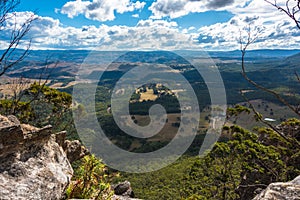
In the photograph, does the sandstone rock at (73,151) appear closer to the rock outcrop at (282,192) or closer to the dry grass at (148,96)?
the rock outcrop at (282,192)

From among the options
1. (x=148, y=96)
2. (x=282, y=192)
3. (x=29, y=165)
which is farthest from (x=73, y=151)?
(x=148, y=96)

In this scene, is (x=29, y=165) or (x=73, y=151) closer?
(x=29, y=165)

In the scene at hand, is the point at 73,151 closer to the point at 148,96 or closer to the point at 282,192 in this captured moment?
the point at 282,192

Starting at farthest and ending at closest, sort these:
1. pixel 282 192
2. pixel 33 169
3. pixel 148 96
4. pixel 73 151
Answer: pixel 148 96
pixel 73 151
pixel 33 169
pixel 282 192

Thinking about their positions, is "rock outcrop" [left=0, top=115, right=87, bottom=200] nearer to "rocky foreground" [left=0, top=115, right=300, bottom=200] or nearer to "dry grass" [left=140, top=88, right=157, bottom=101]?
"rocky foreground" [left=0, top=115, right=300, bottom=200]

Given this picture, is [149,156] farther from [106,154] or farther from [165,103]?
[165,103]

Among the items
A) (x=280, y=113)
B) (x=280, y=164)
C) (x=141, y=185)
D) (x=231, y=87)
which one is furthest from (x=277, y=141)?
(x=231, y=87)

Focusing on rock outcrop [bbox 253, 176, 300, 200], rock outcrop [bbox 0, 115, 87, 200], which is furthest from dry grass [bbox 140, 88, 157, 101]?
rock outcrop [bbox 253, 176, 300, 200]

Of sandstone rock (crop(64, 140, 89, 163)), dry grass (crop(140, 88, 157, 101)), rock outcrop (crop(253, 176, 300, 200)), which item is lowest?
dry grass (crop(140, 88, 157, 101))

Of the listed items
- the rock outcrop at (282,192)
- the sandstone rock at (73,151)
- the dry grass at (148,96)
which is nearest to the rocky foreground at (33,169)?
the rock outcrop at (282,192)
